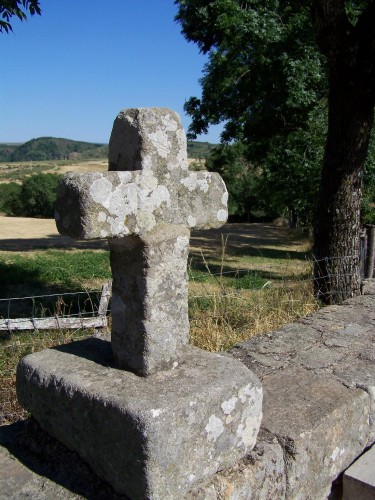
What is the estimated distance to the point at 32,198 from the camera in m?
36.6

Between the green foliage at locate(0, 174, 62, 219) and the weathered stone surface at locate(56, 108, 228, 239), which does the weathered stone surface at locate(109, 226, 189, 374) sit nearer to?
the weathered stone surface at locate(56, 108, 228, 239)

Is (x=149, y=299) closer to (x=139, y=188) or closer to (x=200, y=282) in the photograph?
(x=139, y=188)

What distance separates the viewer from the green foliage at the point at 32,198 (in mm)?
36062

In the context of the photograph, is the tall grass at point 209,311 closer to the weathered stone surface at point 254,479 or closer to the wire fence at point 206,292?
the wire fence at point 206,292

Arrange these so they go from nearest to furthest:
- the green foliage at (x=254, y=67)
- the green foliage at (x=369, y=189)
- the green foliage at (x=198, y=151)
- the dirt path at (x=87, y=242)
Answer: the green foliage at (x=369, y=189), the green foliage at (x=254, y=67), the dirt path at (x=87, y=242), the green foliage at (x=198, y=151)

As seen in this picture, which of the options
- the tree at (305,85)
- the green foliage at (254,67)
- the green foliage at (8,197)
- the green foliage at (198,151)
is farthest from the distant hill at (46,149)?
the tree at (305,85)

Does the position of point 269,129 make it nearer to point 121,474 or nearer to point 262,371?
point 262,371

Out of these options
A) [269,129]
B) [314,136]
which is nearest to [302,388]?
[314,136]

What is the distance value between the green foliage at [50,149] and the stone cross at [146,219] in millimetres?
127834

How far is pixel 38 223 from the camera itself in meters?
23.4

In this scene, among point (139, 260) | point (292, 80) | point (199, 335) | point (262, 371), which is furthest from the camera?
point (292, 80)

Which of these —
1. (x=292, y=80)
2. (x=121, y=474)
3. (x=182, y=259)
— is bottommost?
(x=121, y=474)

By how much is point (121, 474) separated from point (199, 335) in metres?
2.14

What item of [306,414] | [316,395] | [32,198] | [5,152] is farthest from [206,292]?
[5,152]
